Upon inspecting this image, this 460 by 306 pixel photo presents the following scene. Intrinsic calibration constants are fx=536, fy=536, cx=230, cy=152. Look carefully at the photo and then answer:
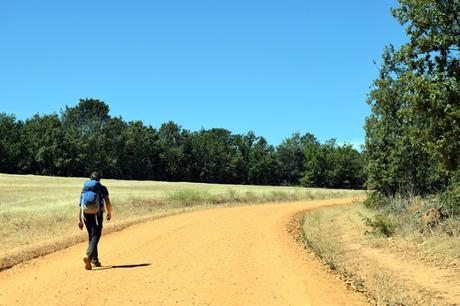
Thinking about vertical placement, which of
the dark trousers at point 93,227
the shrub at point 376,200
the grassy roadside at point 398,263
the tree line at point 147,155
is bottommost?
the grassy roadside at point 398,263

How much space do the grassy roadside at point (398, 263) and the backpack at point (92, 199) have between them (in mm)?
5115

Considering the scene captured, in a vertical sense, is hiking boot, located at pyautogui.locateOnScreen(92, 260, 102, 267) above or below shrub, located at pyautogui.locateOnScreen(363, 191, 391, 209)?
below

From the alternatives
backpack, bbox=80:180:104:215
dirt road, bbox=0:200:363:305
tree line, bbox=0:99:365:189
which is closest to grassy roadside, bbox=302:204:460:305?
dirt road, bbox=0:200:363:305

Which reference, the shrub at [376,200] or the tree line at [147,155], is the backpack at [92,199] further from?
the tree line at [147,155]

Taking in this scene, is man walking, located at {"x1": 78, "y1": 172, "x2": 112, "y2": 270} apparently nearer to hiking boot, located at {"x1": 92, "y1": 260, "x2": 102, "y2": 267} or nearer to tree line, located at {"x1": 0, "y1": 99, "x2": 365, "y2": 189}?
hiking boot, located at {"x1": 92, "y1": 260, "x2": 102, "y2": 267}

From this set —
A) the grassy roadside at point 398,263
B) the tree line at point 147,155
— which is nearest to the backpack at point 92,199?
the grassy roadside at point 398,263

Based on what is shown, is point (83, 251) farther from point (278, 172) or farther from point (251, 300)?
point (278, 172)

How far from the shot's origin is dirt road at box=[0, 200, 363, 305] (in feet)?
25.9

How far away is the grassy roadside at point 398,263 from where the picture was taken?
364 inches

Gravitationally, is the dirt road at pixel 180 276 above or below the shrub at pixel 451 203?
below

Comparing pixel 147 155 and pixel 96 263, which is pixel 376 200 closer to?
pixel 96 263

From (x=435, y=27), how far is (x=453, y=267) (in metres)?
5.40

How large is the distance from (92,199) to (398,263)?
7406mm

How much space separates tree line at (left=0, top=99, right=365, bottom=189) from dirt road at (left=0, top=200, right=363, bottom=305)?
82.4 m
